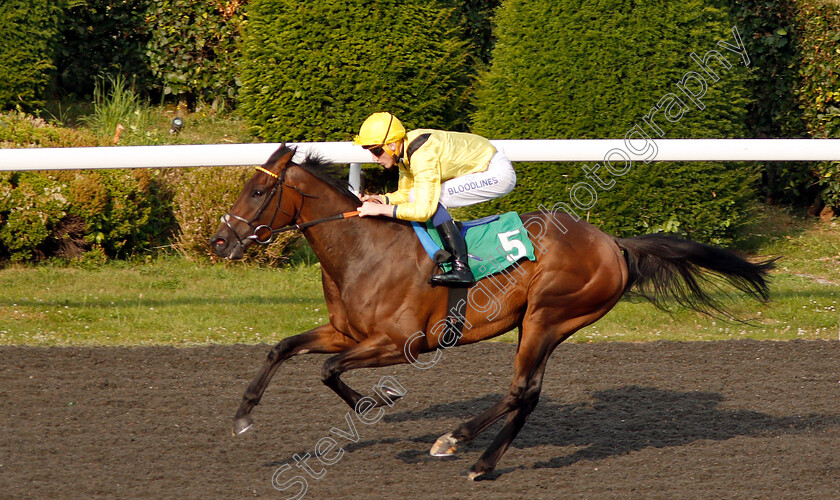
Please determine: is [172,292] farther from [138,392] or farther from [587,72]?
[587,72]

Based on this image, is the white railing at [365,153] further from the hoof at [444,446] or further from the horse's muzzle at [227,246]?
the hoof at [444,446]

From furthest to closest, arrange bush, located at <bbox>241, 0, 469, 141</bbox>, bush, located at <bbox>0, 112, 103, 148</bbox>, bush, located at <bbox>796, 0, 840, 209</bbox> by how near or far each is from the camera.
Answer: bush, located at <bbox>796, 0, 840, 209</bbox>, bush, located at <bbox>241, 0, 469, 141</bbox>, bush, located at <bbox>0, 112, 103, 148</bbox>

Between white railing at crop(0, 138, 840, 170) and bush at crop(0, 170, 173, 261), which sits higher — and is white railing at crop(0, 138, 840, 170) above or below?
above

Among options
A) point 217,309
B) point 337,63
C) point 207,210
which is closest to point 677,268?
point 217,309

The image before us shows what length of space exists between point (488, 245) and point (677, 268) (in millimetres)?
1084

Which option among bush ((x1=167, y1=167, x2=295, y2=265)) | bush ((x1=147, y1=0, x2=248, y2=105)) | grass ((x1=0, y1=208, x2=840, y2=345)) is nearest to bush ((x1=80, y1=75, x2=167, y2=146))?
bush ((x1=147, y1=0, x2=248, y2=105))

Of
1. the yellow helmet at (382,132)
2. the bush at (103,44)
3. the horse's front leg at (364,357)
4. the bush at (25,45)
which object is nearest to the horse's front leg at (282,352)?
the horse's front leg at (364,357)

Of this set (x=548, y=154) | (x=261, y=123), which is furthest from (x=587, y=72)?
(x=261, y=123)

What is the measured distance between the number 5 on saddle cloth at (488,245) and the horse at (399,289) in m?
0.05

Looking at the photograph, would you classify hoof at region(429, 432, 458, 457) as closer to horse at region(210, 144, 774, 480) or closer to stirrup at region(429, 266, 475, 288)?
horse at region(210, 144, 774, 480)

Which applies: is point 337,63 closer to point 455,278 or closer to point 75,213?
point 75,213

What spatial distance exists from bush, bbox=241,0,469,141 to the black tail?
3859 millimetres

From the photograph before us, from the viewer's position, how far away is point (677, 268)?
4.82 meters

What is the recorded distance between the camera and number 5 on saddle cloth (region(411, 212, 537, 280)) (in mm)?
4324
